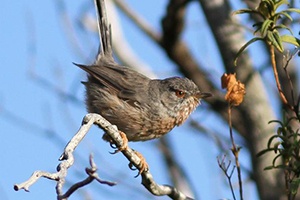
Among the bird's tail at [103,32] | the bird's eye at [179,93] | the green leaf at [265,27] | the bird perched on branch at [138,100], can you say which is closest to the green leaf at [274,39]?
the green leaf at [265,27]

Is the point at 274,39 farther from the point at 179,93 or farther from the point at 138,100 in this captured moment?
the point at 179,93

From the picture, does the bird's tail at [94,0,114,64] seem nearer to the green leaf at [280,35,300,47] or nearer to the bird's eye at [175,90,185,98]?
the bird's eye at [175,90,185,98]

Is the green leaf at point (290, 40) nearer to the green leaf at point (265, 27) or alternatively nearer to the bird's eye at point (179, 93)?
the green leaf at point (265, 27)

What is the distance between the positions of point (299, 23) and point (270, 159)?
4.22 feet

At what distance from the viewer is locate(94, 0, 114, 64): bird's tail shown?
6.28 metres

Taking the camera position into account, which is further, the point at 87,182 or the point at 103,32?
the point at 103,32

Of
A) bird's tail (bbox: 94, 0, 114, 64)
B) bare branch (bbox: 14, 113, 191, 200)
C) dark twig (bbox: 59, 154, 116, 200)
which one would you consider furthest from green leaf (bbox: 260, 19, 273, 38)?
bird's tail (bbox: 94, 0, 114, 64)

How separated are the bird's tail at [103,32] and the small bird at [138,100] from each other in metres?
0.24

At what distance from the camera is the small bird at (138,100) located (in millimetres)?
5504

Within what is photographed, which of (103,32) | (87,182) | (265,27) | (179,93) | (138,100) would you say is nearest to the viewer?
(87,182)

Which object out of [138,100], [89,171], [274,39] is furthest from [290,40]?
[138,100]

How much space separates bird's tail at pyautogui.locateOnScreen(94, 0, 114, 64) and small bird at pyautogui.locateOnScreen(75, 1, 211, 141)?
0.24 meters

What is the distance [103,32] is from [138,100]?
3.20 ft

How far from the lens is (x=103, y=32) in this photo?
6320mm
